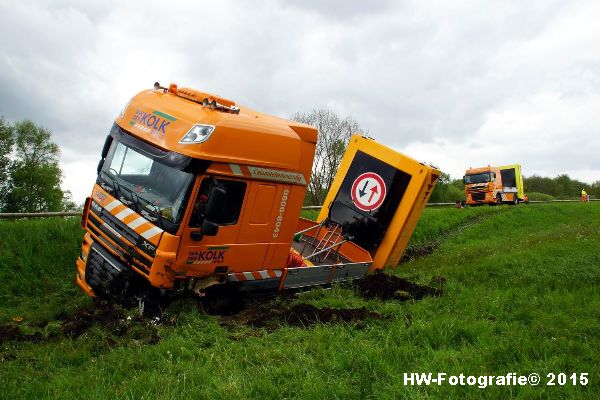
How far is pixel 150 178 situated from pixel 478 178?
28.9m

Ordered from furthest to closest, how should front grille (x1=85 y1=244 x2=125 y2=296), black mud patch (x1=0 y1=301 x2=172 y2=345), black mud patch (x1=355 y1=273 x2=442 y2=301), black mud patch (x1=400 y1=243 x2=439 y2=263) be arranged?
1. black mud patch (x1=400 y1=243 x2=439 y2=263)
2. black mud patch (x1=355 y1=273 x2=442 y2=301)
3. front grille (x1=85 y1=244 x2=125 y2=296)
4. black mud patch (x1=0 y1=301 x2=172 y2=345)

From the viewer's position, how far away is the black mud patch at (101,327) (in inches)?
214

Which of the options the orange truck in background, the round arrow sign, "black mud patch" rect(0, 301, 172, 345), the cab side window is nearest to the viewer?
"black mud patch" rect(0, 301, 172, 345)

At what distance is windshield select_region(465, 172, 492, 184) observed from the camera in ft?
103

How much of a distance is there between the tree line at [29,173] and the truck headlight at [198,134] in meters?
34.8

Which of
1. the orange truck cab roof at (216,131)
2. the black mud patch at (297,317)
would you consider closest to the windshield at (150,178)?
the orange truck cab roof at (216,131)

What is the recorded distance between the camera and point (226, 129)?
6.40m

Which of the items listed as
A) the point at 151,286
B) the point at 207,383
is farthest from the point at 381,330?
the point at 151,286

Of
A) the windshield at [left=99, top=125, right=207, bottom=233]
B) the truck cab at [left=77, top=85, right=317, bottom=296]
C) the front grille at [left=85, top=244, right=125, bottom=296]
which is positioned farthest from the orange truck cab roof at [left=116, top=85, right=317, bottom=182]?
the front grille at [left=85, top=244, right=125, bottom=296]

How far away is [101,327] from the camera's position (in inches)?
222

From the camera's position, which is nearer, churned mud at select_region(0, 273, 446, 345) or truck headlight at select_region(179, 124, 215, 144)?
churned mud at select_region(0, 273, 446, 345)

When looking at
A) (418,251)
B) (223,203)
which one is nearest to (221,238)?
(223,203)

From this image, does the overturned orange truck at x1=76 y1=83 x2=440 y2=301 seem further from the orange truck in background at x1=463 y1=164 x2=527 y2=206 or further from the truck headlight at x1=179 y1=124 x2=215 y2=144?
the orange truck in background at x1=463 y1=164 x2=527 y2=206

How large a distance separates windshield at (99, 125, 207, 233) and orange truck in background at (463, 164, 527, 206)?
28.2 m
